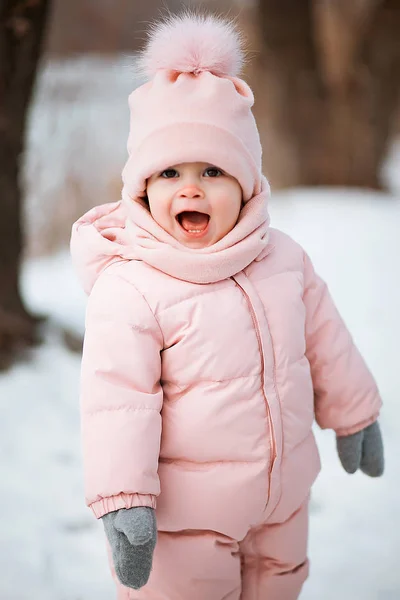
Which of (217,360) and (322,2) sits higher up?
(322,2)

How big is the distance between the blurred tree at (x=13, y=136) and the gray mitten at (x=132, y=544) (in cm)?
153

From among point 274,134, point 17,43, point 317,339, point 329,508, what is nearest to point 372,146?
point 274,134

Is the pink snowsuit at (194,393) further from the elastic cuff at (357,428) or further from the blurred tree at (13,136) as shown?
the blurred tree at (13,136)

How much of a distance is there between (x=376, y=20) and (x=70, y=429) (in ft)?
11.4

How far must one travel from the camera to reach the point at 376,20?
177 inches

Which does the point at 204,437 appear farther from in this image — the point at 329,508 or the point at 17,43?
the point at 17,43

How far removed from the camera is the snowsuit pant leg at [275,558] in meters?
1.21

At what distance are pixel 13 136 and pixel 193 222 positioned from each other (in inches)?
58.1

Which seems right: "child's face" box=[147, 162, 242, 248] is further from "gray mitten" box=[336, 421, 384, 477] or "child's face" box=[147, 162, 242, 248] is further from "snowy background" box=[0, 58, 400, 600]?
"gray mitten" box=[336, 421, 384, 477]

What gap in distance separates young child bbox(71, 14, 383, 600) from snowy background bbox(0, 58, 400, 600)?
0.20 metres

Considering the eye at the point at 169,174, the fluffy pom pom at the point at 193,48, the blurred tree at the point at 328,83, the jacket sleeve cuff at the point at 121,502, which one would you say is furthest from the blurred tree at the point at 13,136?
→ the blurred tree at the point at 328,83

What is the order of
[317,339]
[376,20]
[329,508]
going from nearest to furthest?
[317,339] → [329,508] → [376,20]

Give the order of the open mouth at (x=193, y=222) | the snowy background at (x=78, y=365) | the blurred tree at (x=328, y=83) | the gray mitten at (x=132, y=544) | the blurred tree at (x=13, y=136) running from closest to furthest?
the gray mitten at (x=132, y=544) → the open mouth at (x=193, y=222) → the snowy background at (x=78, y=365) → the blurred tree at (x=13, y=136) → the blurred tree at (x=328, y=83)

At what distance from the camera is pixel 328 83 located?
463cm
